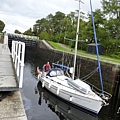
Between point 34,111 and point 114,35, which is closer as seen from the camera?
point 34,111

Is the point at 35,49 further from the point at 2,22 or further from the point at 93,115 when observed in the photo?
the point at 2,22

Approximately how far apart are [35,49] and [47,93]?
32387 millimetres

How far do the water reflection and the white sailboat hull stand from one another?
0.33 meters

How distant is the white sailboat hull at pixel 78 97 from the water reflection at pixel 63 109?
33 centimetres

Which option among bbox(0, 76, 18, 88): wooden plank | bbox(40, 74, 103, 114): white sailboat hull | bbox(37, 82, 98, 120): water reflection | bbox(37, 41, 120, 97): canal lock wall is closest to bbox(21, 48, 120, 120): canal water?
bbox(37, 82, 98, 120): water reflection

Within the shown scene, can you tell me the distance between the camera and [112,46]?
92.2ft

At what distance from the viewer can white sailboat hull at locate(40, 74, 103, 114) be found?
407 inches

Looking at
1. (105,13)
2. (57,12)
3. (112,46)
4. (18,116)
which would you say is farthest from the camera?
(57,12)

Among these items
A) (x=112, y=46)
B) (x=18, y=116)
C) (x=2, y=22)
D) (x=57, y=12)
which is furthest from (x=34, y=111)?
(x=2, y=22)

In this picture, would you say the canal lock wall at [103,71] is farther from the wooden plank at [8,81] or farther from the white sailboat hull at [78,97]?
the wooden plank at [8,81]

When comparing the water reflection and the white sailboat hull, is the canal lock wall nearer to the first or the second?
the white sailboat hull

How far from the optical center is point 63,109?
11.0 metres

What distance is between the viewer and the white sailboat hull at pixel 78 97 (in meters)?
10.3

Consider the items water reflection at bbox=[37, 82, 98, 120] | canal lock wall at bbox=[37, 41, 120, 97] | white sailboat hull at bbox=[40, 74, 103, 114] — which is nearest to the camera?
water reflection at bbox=[37, 82, 98, 120]
